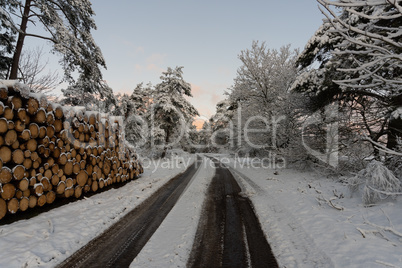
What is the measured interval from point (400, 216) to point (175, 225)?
475cm

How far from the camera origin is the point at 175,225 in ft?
15.5

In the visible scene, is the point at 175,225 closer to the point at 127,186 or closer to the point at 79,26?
the point at 127,186

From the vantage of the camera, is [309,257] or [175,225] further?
[175,225]

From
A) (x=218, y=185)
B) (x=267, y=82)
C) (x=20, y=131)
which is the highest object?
(x=267, y=82)

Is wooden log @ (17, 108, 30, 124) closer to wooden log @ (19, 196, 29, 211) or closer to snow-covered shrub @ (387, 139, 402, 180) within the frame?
wooden log @ (19, 196, 29, 211)

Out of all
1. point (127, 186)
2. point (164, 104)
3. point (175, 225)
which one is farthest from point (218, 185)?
point (164, 104)

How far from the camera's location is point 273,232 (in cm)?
438

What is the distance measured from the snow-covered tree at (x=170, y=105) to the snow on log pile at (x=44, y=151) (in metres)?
15.6

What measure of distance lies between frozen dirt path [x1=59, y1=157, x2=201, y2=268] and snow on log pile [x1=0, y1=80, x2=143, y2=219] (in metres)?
1.93

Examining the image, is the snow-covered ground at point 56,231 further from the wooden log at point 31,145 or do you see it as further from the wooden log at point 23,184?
the wooden log at point 31,145

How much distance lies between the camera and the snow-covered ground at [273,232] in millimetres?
3227

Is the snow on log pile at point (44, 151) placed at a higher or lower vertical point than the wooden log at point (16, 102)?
lower

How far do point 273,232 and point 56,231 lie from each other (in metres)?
4.38

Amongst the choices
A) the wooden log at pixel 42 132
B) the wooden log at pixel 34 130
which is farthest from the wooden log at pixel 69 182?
the wooden log at pixel 34 130
